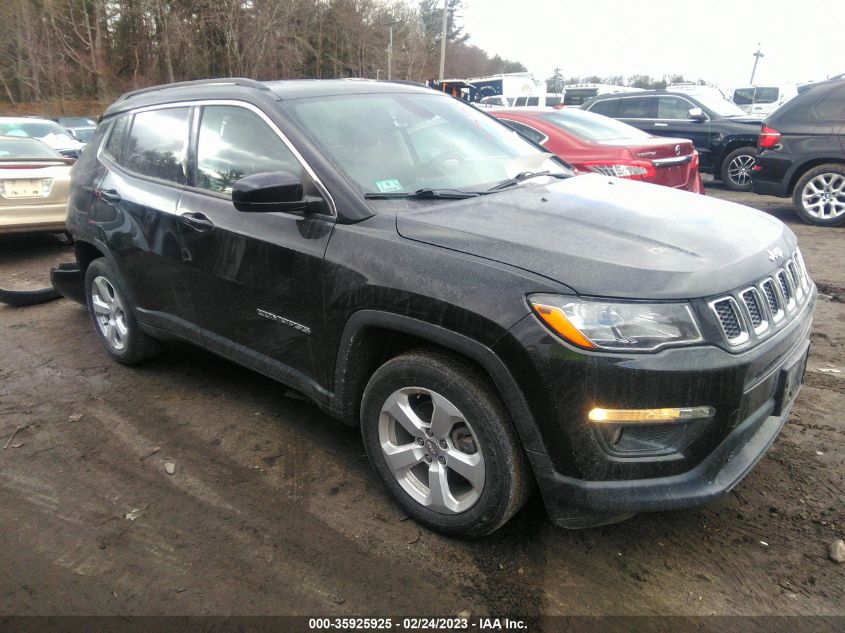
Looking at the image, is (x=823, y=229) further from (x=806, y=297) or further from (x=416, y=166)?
(x=416, y=166)

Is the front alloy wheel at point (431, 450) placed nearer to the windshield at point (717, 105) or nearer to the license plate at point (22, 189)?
the license plate at point (22, 189)

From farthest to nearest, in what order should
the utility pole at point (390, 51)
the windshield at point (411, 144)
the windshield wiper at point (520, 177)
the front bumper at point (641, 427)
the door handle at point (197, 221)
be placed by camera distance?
the utility pole at point (390, 51), the door handle at point (197, 221), the windshield wiper at point (520, 177), the windshield at point (411, 144), the front bumper at point (641, 427)

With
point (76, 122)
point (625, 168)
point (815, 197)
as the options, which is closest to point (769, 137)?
point (815, 197)

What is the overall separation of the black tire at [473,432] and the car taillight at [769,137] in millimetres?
8052

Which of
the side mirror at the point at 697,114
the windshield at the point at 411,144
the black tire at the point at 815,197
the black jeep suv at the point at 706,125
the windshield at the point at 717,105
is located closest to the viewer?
the windshield at the point at 411,144

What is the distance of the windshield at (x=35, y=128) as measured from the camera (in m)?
12.9

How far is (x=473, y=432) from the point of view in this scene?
233 cm

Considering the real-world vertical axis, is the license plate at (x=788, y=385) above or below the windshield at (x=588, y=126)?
below

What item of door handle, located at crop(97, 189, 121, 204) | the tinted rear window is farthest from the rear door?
the tinted rear window

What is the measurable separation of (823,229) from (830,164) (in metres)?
0.84

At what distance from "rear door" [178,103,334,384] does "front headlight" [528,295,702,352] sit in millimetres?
1145

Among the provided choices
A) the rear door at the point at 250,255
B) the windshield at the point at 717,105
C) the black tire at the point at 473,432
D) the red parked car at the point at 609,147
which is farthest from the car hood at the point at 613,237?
the windshield at the point at 717,105

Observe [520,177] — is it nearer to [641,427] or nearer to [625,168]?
[641,427]

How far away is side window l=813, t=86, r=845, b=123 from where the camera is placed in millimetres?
8086
